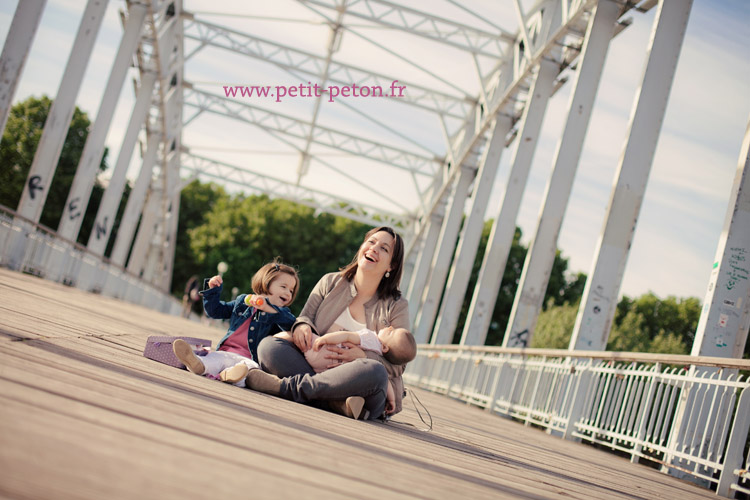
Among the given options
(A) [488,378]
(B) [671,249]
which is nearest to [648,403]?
(A) [488,378]

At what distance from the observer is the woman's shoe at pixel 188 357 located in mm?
3652

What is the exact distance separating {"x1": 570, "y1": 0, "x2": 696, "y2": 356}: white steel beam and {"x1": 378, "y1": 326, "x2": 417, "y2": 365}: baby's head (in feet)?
16.8

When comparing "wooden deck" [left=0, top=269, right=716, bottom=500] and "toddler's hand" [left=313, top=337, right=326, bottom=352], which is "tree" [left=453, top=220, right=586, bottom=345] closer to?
"toddler's hand" [left=313, top=337, right=326, bottom=352]

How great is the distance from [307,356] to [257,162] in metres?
28.7

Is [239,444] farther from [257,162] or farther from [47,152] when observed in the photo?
[257,162]

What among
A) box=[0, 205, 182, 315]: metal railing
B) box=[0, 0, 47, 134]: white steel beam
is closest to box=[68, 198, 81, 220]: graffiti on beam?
box=[0, 205, 182, 315]: metal railing

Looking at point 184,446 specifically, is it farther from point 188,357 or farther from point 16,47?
point 16,47

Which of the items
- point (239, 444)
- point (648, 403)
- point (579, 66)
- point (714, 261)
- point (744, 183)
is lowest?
point (239, 444)

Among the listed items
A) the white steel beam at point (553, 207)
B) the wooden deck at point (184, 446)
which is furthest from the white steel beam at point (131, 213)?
the wooden deck at point (184, 446)

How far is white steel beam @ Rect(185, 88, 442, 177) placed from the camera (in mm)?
25406

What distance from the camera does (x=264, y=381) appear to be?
3.73m

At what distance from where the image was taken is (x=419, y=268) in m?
25.9

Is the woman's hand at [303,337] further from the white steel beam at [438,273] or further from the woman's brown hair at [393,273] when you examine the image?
the white steel beam at [438,273]

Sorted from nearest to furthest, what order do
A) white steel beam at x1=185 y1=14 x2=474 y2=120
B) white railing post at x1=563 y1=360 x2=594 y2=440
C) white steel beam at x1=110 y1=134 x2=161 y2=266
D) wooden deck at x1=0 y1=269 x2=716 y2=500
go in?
1. wooden deck at x1=0 y1=269 x2=716 y2=500
2. white railing post at x1=563 y1=360 x2=594 y2=440
3. white steel beam at x1=185 y1=14 x2=474 y2=120
4. white steel beam at x1=110 y1=134 x2=161 y2=266
